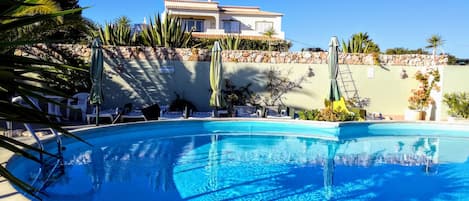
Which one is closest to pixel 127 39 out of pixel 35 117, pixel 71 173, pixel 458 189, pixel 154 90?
pixel 154 90

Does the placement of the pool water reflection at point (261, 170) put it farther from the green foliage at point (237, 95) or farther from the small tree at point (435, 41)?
the small tree at point (435, 41)

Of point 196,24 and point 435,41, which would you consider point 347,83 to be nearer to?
point 435,41

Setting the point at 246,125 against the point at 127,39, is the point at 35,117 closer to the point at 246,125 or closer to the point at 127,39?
the point at 246,125

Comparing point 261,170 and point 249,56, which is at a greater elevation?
point 249,56

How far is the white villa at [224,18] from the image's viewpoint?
110 feet

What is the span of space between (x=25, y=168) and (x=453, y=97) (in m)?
14.5

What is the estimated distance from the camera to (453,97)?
13.8 meters

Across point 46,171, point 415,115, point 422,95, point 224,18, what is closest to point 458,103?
point 422,95

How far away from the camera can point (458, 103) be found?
1373 centimetres

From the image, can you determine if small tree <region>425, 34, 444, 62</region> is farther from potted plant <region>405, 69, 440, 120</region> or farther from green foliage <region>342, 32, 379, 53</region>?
green foliage <region>342, 32, 379, 53</region>

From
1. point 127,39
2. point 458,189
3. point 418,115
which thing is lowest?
point 458,189

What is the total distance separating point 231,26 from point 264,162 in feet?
95.2

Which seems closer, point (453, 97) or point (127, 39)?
point (453, 97)

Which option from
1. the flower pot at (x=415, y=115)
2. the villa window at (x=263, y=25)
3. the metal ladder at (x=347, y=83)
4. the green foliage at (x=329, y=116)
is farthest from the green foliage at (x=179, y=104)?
the villa window at (x=263, y=25)
